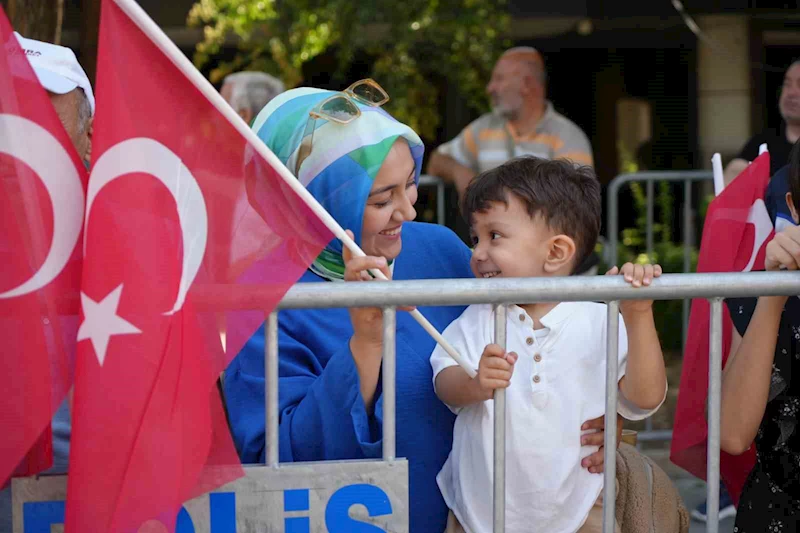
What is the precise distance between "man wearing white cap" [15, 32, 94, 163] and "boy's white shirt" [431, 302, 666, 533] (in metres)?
1.00

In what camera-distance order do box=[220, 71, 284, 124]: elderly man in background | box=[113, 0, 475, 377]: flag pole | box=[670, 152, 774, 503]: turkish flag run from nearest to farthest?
box=[113, 0, 475, 377]: flag pole
box=[670, 152, 774, 503]: turkish flag
box=[220, 71, 284, 124]: elderly man in background

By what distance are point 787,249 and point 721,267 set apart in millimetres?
444

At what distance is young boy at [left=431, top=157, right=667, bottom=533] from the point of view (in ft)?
8.37

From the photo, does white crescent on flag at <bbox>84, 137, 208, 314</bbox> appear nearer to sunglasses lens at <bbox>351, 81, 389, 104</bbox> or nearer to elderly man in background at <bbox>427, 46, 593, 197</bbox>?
sunglasses lens at <bbox>351, 81, 389, 104</bbox>

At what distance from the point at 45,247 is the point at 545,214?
3.64 ft

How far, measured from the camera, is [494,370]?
96.7 inches

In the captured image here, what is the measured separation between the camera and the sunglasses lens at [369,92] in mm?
2842

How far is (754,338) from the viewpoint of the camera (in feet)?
8.80

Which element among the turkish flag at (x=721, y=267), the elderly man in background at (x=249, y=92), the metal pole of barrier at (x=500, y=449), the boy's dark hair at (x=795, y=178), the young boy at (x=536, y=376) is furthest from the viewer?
the elderly man in background at (x=249, y=92)

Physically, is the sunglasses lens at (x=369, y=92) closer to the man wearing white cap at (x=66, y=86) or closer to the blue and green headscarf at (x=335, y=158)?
the blue and green headscarf at (x=335, y=158)

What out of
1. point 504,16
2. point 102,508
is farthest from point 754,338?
point 504,16

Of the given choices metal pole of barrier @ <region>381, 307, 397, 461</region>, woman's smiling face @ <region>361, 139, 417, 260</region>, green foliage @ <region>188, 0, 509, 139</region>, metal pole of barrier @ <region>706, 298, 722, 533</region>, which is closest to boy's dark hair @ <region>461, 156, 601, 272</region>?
woman's smiling face @ <region>361, 139, 417, 260</region>

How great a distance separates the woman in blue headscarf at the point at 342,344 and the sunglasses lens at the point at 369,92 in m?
0.01

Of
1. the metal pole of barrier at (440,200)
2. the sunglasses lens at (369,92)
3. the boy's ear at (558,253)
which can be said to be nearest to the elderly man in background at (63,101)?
the sunglasses lens at (369,92)
